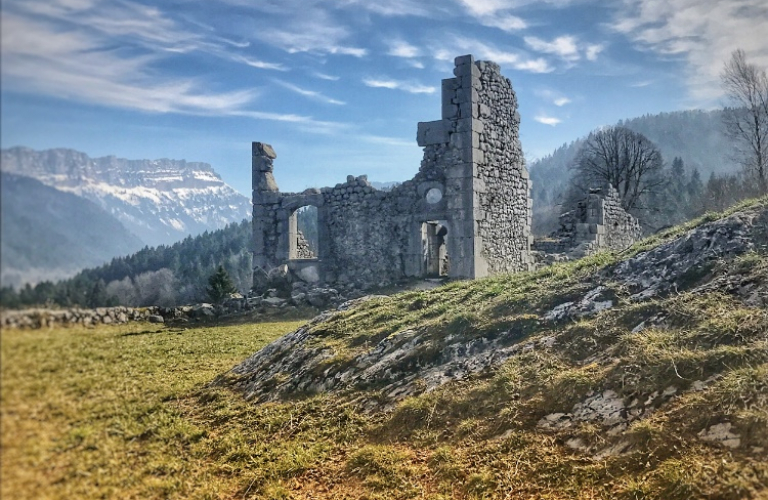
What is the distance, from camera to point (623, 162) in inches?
1348

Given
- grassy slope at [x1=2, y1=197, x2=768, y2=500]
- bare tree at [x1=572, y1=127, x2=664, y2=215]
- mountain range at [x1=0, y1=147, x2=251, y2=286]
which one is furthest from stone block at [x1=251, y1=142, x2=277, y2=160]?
bare tree at [x1=572, y1=127, x2=664, y2=215]

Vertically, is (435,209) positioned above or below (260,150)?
below

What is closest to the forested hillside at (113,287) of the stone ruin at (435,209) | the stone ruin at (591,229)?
the stone ruin at (435,209)

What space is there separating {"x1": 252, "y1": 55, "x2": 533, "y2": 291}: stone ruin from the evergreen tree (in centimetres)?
144

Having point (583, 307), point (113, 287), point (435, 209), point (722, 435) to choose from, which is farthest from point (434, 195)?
point (113, 287)

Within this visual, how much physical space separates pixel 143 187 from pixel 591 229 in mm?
19358

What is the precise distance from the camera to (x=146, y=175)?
12.0 ft

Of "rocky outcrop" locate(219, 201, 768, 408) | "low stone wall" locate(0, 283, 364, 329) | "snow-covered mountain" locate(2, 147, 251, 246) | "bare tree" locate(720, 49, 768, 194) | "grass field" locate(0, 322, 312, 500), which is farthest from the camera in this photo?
"bare tree" locate(720, 49, 768, 194)

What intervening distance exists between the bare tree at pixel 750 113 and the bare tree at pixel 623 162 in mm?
14962

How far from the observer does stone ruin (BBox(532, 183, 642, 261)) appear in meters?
20.3

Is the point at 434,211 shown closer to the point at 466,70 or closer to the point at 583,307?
the point at 466,70

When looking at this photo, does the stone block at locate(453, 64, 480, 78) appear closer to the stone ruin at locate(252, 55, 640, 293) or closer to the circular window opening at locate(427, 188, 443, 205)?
the stone ruin at locate(252, 55, 640, 293)

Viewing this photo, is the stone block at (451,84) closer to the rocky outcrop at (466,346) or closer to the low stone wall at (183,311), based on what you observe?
the low stone wall at (183,311)

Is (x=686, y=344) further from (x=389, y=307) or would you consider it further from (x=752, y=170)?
(x=752, y=170)
